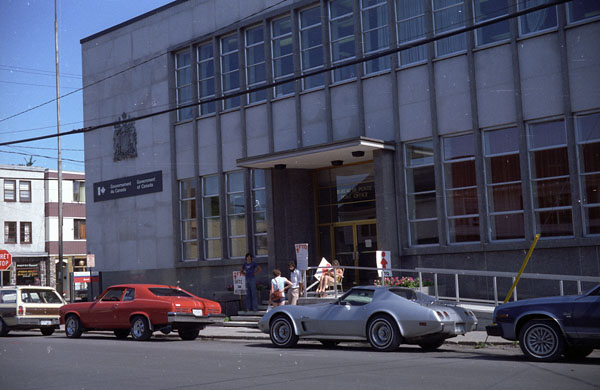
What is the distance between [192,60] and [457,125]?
11445mm

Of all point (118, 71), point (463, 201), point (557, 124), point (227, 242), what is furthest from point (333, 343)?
point (118, 71)

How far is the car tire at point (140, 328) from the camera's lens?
1866 cm

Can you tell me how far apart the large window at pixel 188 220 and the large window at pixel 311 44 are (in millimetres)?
6527

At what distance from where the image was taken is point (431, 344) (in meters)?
14.9

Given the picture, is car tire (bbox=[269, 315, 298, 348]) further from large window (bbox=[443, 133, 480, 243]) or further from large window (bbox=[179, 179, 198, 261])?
large window (bbox=[179, 179, 198, 261])

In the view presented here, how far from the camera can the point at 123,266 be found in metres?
31.1

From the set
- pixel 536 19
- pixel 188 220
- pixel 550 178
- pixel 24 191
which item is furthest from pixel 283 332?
pixel 24 191

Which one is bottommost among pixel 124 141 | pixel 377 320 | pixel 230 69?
pixel 377 320

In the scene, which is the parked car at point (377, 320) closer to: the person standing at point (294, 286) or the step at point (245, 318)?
the person standing at point (294, 286)

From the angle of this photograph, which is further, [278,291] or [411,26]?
[411,26]

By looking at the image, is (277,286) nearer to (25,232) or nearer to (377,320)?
(377,320)

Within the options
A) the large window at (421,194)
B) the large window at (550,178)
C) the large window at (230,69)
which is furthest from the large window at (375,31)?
the large window at (230,69)

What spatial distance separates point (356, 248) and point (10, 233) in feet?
146

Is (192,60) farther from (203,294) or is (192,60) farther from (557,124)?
(557,124)
